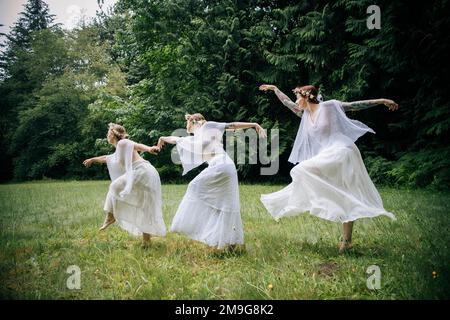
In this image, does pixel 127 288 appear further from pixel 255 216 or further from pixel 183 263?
pixel 255 216

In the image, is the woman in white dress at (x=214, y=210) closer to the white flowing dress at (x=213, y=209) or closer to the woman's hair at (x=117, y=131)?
the white flowing dress at (x=213, y=209)

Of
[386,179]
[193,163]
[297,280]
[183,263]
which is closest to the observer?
[297,280]

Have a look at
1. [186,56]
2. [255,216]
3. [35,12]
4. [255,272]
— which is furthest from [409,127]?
[35,12]

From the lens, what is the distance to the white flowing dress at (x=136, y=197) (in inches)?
237

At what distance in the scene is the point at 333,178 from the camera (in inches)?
201

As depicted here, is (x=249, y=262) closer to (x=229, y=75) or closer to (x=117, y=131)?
(x=117, y=131)

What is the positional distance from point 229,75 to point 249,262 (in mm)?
13428

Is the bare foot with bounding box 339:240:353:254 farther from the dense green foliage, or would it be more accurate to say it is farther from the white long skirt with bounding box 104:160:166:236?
the dense green foliage

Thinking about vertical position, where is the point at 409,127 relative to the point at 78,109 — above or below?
below

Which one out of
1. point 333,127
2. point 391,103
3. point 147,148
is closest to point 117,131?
point 147,148

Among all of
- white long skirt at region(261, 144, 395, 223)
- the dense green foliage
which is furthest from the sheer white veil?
the dense green foliage

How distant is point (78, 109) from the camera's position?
26797 mm
